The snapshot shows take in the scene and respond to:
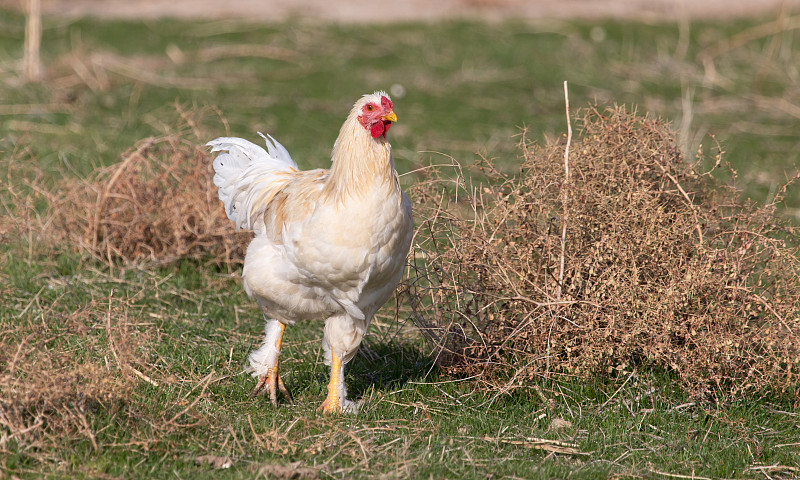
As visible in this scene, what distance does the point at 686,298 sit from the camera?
14.8ft

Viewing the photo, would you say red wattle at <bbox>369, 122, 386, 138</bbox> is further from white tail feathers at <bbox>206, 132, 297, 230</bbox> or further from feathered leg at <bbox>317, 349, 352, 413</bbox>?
feathered leg at <bbox>317, 349, 352, 413</bbox>

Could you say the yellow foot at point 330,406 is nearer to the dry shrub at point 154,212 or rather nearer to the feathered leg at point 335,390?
the feathered leg at point 335,390

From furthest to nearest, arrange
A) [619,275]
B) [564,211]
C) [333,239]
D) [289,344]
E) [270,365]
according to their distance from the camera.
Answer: [289,344]
[270,365]
[564,211]
[619,275]
[333,239]

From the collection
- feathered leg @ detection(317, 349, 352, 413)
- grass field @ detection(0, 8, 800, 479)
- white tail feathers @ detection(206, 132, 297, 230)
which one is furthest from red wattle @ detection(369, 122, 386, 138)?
feathered leg @ detection(317, 349, 352, 413)

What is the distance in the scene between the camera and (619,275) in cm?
451

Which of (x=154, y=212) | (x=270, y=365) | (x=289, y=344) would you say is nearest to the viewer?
(x=270, y=365)

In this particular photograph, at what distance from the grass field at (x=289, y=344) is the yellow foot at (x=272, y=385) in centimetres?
10

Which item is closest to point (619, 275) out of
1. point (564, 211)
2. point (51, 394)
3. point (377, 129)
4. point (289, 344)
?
point (564, 211)

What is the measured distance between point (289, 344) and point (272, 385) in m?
0.80

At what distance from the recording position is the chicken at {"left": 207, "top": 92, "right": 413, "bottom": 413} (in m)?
4.01

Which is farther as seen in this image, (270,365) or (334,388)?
(270,365)

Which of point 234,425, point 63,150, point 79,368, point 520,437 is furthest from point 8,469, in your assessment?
point 63,150

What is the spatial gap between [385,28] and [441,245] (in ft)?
36.1

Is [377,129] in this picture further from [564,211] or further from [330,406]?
[330,406]
